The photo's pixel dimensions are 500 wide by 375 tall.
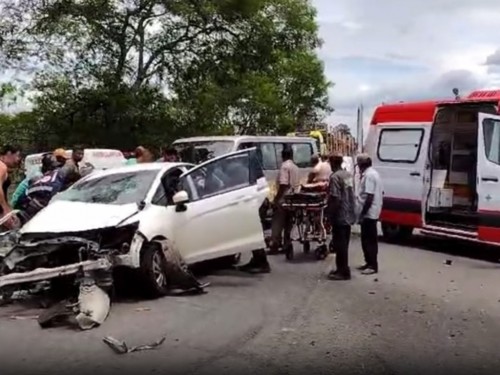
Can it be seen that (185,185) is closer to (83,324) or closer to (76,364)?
(83,324)

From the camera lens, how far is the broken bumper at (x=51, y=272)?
786cm

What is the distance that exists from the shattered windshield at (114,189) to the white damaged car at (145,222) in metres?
0.01

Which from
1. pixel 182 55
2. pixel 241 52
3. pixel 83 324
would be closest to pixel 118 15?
pixel 182 55

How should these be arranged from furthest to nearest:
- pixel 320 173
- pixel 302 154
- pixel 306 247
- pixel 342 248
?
1. pixel 302 154
2. pixel 320 173
3. pixel 306 247
4. pixel 342 248

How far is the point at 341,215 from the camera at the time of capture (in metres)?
10.2

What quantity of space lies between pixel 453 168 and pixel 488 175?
6.56 ft

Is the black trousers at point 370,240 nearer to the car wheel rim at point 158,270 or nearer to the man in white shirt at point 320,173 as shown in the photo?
the man in white shirt at point 320,173

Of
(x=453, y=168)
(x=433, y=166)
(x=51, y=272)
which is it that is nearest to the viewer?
(x=51, y=272)

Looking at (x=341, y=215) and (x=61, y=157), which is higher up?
(x=61, y=157)

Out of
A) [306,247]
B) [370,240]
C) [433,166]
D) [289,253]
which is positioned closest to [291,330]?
[370,240]

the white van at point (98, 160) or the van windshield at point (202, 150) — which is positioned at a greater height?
the van windshield at point (202, 150)

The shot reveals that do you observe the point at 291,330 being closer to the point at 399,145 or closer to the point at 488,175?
the point at 488,175

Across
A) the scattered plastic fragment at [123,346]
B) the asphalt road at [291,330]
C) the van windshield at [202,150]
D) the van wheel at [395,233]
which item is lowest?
the van wheel at [395,233]

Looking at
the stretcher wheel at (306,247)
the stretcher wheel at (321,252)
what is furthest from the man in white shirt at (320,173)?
the stretcher wheel at (321,252)
